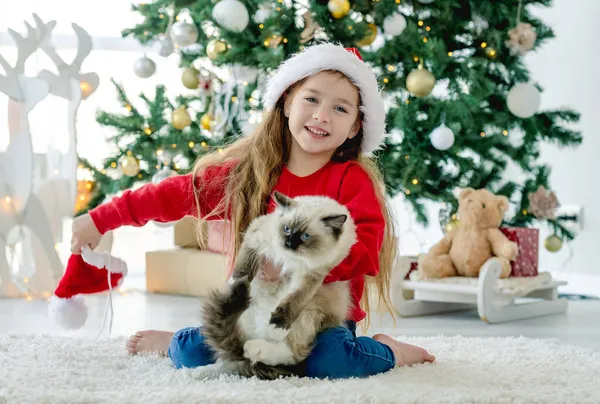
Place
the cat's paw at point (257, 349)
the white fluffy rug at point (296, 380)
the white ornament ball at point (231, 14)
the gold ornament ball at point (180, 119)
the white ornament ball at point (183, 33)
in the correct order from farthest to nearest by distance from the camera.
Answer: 1. the gold ornament ball at point (180, 119)
2. the white ornament ball at point (183, 33)
3. the white ornament ball at point (231, 14)
4. the cat's paw at point (257, 349)
5. the white fluffy rug at point (296, 380)

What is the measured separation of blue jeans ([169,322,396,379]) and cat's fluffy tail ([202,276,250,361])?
0.11 meters

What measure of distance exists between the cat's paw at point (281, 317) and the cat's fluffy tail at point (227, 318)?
0.24ft

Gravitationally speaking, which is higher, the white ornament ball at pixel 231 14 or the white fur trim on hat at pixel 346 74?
the white ornament ball at pixel 231 14

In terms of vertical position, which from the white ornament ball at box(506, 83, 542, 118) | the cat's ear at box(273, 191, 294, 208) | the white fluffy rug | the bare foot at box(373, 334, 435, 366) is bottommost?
the white fluffy rug

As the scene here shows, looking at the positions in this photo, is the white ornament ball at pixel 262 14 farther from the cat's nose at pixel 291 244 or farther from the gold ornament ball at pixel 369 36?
the cat's nose at pixel 291 244

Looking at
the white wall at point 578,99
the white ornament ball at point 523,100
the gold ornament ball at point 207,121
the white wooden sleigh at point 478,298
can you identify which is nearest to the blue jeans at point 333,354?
the white wooden sleigh at point 478,298

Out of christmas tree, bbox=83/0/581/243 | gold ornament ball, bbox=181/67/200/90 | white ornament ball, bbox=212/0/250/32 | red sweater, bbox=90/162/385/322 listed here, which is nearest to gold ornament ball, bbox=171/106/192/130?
christmas tree, bbox=83/0/581/243

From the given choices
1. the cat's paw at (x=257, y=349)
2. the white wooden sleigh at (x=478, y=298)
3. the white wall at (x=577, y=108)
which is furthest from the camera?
the white wall at (x=577, y=108)

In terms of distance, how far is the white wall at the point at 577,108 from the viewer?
12.1ft

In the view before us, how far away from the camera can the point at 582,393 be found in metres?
1.40

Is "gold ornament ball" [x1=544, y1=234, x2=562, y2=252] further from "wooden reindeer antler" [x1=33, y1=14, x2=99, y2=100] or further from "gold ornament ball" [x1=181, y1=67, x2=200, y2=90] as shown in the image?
"wooden reindeer antler" [x1=33, y1=14, x2=99, y2=100]

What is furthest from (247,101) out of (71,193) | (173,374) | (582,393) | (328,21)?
(582,393)

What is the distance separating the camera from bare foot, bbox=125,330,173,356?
1.75m

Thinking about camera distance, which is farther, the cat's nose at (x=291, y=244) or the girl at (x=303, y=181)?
the girl at (x=303, y=181)
